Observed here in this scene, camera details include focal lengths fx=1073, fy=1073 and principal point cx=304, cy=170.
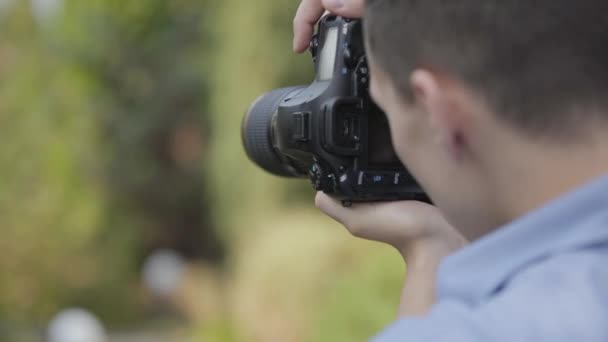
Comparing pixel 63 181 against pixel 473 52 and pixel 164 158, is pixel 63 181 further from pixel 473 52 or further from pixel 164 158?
pixel 473 52

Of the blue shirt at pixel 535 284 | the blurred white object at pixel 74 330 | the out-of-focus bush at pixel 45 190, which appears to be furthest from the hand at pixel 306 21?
the out-of-focus bush at pixel 45 190

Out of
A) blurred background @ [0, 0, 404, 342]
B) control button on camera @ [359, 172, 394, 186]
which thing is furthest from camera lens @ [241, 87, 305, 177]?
blurred background @ [0, 0, 404, 342]

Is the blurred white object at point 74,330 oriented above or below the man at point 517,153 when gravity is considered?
below

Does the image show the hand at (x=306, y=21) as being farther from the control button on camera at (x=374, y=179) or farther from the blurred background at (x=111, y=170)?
the blurred background at (x=111, y=170)

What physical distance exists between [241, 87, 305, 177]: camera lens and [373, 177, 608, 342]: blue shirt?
87 centimetres

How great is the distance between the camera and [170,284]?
13547mm

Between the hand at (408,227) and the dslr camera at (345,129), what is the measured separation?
0.08 feet

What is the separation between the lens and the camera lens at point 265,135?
184 centimetres

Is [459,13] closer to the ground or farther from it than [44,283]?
farther from it

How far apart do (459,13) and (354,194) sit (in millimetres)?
562

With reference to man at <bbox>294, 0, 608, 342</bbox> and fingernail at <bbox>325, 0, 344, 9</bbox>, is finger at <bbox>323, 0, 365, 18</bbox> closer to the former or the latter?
fingernail at <bbox>325, 0, 344, 9</bbox>

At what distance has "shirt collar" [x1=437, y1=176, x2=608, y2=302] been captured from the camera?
0.93 metres

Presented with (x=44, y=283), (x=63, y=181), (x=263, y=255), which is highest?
(x=263, y=255)

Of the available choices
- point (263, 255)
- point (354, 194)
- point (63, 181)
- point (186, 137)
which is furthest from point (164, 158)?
point (354, 194)
